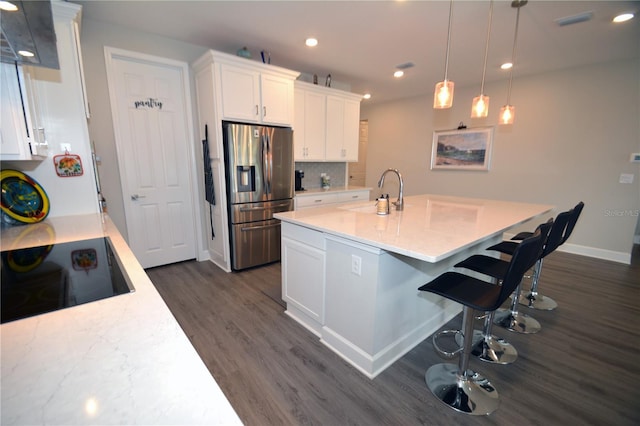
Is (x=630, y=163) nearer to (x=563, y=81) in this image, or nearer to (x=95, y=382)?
(x=563, y=81)

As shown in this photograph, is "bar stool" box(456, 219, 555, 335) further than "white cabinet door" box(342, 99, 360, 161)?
No

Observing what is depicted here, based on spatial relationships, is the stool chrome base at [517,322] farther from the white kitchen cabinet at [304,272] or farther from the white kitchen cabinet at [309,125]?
the white kitchen cabinet at [309,125]

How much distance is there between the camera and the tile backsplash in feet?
15.1

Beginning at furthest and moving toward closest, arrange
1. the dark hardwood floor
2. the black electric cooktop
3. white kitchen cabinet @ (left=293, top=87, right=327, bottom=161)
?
1. white kitchen cabinet @ (left=293, top=87, right=327, bottom=161)
2. the dark hardwood floor
3. the black electric cooktop

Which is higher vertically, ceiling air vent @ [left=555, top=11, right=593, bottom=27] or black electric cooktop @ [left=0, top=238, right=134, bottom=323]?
ceiling air vent @ [left=555, top=11, right=593, bottom=27]

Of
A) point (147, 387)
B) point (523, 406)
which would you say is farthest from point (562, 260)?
point (147, 387)

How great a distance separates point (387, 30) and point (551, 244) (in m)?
2.53

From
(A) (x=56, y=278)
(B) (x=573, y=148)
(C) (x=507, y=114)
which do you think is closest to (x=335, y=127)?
(C) (x=507, y=114)

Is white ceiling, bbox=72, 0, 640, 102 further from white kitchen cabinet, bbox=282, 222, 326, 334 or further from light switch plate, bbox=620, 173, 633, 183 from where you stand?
white kitchen cabinet, bbox=282, 222, 326, 334

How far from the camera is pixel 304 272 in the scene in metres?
2.24

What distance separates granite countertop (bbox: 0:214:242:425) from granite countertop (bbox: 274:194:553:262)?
109cm

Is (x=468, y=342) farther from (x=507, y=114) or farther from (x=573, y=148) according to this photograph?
(x=573, y=148)

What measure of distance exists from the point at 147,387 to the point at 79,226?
1880 mm

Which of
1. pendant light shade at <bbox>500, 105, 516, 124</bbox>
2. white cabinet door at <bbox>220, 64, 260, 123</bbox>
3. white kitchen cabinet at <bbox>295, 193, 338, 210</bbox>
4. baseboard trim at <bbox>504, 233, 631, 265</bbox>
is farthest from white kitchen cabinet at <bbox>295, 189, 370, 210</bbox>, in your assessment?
baseboard trim at <bbox>504, 233, 631, 265</bbox>
